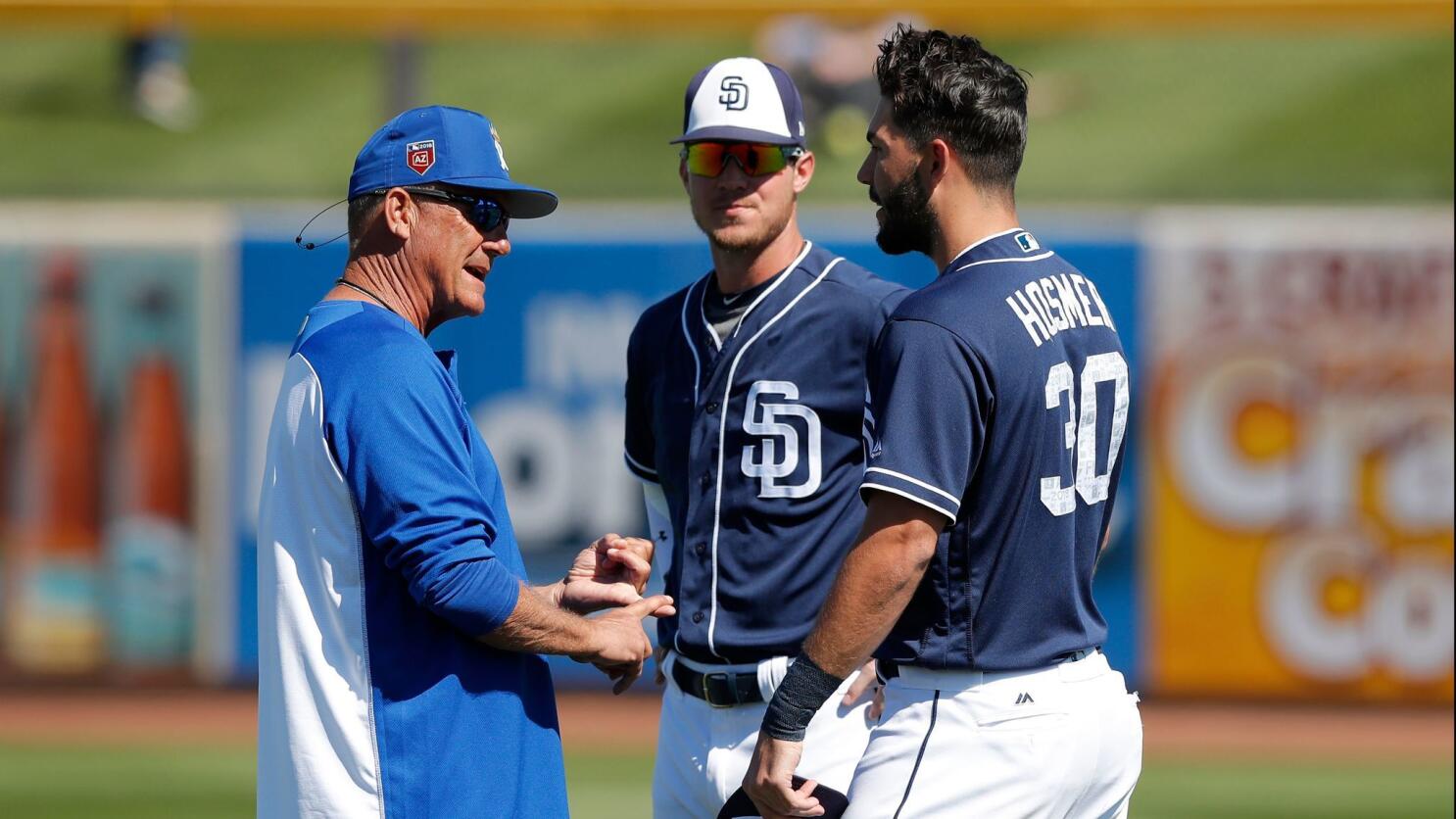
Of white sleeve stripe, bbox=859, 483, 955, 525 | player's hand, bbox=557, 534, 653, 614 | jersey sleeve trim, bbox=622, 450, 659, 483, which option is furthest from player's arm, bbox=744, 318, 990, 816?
jersey sleeve trim, bbox=622, 450, 659, 483

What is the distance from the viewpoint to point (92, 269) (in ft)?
29.5

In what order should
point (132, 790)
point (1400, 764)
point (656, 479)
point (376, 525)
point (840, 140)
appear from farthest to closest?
point (840, 140)
point (1400, 764)
point (132, 790)
point (656, 479)
point (376, 525)

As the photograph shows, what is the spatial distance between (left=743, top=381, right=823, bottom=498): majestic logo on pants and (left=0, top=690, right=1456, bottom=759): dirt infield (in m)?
4.55

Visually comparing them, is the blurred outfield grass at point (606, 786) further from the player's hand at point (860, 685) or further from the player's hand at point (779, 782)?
the player's hand at point (779, 782)

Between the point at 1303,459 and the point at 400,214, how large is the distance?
660 centimetres

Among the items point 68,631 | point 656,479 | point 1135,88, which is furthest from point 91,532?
point 1135,88

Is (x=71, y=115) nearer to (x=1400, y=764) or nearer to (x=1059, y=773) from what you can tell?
(x=1400, y=764)

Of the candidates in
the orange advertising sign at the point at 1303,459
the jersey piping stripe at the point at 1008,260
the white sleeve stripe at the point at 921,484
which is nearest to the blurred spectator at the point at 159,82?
the orange advertising sign at the point at 1303,459

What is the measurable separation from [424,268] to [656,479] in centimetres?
130

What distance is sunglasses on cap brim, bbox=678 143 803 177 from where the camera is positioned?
3816mm

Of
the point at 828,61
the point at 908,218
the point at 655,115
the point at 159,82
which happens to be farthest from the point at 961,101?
the point at 159,82

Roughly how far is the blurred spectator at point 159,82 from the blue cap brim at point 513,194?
1294 centimetres

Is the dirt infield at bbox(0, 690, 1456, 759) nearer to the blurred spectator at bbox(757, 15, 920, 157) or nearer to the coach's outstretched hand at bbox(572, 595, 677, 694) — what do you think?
the coach's outstretched hand at bbox(572, 595, 677, 694)

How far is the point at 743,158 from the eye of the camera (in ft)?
12.5
